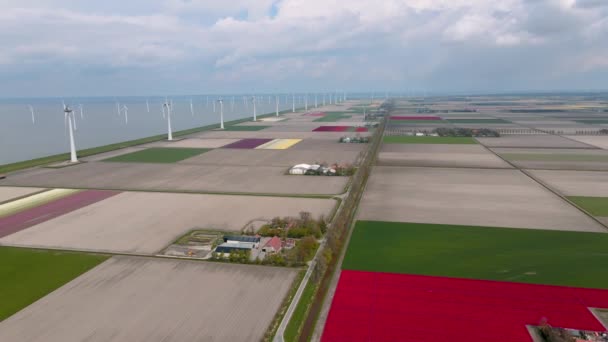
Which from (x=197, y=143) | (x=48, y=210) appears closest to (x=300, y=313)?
(x=48, y=210)

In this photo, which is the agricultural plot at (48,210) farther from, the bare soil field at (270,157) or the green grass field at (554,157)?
the green grass field at (554,157)

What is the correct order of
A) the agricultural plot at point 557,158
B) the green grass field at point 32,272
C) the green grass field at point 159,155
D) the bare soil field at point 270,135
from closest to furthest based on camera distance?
the green grass field at point 32,272 < the agricultural plot at point 557,158 < the green grass field at point 159,155 < the bare soil field at point 270,135

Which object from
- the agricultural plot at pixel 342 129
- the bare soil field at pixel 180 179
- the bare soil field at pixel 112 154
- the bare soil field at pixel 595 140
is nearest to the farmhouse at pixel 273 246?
the bare soil field at pixel 180 179

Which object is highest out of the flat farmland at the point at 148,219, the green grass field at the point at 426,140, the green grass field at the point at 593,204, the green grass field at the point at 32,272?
the green grass field at the point at 426,140

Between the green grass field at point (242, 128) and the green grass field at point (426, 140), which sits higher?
the green grass field at point (242, 128)

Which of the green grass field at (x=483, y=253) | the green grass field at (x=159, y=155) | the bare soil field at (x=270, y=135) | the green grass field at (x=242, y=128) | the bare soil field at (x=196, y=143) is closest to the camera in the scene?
the green grass field at (x=483, y=253)

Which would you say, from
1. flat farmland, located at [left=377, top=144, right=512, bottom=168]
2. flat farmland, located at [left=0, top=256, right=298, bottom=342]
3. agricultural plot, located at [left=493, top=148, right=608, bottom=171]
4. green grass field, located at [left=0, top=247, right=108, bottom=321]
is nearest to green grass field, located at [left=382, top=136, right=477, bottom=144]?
flat farmland, located at [left=377, top=144, right=512, bottom=168]
